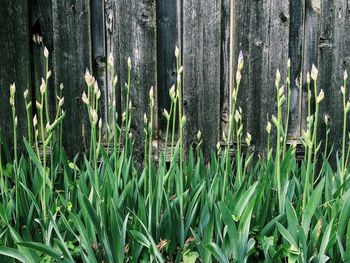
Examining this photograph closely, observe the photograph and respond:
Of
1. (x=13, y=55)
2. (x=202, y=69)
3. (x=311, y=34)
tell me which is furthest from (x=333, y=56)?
(x=13, y=55)

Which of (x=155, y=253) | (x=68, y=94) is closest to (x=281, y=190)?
(x=155, y=253)

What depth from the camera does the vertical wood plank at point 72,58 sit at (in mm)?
3375

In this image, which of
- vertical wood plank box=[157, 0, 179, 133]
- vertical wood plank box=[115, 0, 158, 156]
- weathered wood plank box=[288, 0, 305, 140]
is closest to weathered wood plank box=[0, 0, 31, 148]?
vertical wood plank box=[115, 0, 158, 156]

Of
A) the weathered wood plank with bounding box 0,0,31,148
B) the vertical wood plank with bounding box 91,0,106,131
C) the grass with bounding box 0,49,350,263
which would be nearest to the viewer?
the grass with bounding box 0,49,350,263

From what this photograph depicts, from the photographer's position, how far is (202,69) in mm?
3430

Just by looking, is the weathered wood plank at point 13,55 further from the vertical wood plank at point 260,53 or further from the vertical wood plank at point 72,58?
the vertical wood plank at point 260,53

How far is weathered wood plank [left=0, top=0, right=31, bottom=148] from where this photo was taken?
3.34m

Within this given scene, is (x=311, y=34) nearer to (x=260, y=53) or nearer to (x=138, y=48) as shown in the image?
(x=260, y=53)

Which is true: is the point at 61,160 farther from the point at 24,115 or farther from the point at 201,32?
the point at 201,32

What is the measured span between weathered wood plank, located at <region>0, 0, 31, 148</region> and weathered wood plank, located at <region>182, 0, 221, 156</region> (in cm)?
92

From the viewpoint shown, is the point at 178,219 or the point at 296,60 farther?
the point at 296,60

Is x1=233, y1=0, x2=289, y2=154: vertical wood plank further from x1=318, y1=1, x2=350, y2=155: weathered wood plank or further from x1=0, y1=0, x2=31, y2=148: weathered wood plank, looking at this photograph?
x1=0, y1=0, x2=31, y2=148: weathered wood plank

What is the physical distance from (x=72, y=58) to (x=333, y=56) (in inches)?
61.5

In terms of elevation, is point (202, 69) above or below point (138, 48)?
below
